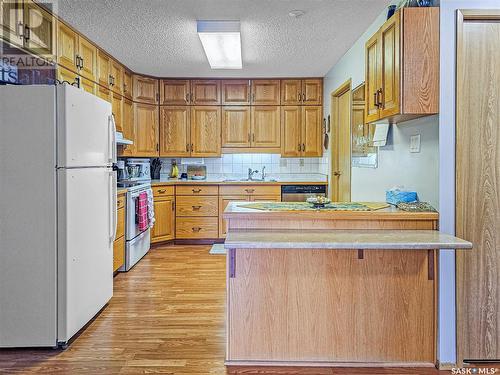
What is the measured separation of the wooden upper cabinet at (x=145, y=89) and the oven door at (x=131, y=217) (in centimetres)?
167

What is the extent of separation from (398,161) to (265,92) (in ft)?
A: 11.1

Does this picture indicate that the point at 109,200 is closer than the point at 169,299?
Yes

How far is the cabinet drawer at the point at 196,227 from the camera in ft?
19.1

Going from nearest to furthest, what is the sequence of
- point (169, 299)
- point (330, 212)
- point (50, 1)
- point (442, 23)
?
point (442, 23)
point (330, 212)
point (50, 1)
point (169, 299)

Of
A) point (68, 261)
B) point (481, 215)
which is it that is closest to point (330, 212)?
point (481, 215)

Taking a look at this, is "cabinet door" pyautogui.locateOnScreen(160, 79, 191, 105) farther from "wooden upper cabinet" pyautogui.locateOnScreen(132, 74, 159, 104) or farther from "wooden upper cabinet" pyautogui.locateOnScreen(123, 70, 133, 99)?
"wooden upper cabinet" pyautogui.locateOnScreen(123, 70, 133, 99)

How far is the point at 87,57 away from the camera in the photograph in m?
4.12

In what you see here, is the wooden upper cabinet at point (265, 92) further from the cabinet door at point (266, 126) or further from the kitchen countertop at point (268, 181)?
the kitchen countertop at point (268, 181)

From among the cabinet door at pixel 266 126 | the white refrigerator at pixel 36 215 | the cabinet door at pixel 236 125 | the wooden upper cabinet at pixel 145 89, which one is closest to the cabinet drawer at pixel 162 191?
the cabinet door at pixel 236 125

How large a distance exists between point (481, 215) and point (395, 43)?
1088 millimetres

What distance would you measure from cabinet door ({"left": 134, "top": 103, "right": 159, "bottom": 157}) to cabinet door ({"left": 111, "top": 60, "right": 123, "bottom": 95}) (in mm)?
592

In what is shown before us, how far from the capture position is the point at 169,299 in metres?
3.53

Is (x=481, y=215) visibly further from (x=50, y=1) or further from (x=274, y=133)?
(x=274, y=133)

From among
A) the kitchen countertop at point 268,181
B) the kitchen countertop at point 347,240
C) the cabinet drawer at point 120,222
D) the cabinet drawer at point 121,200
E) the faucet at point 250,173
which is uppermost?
the faucet at point 250,173
